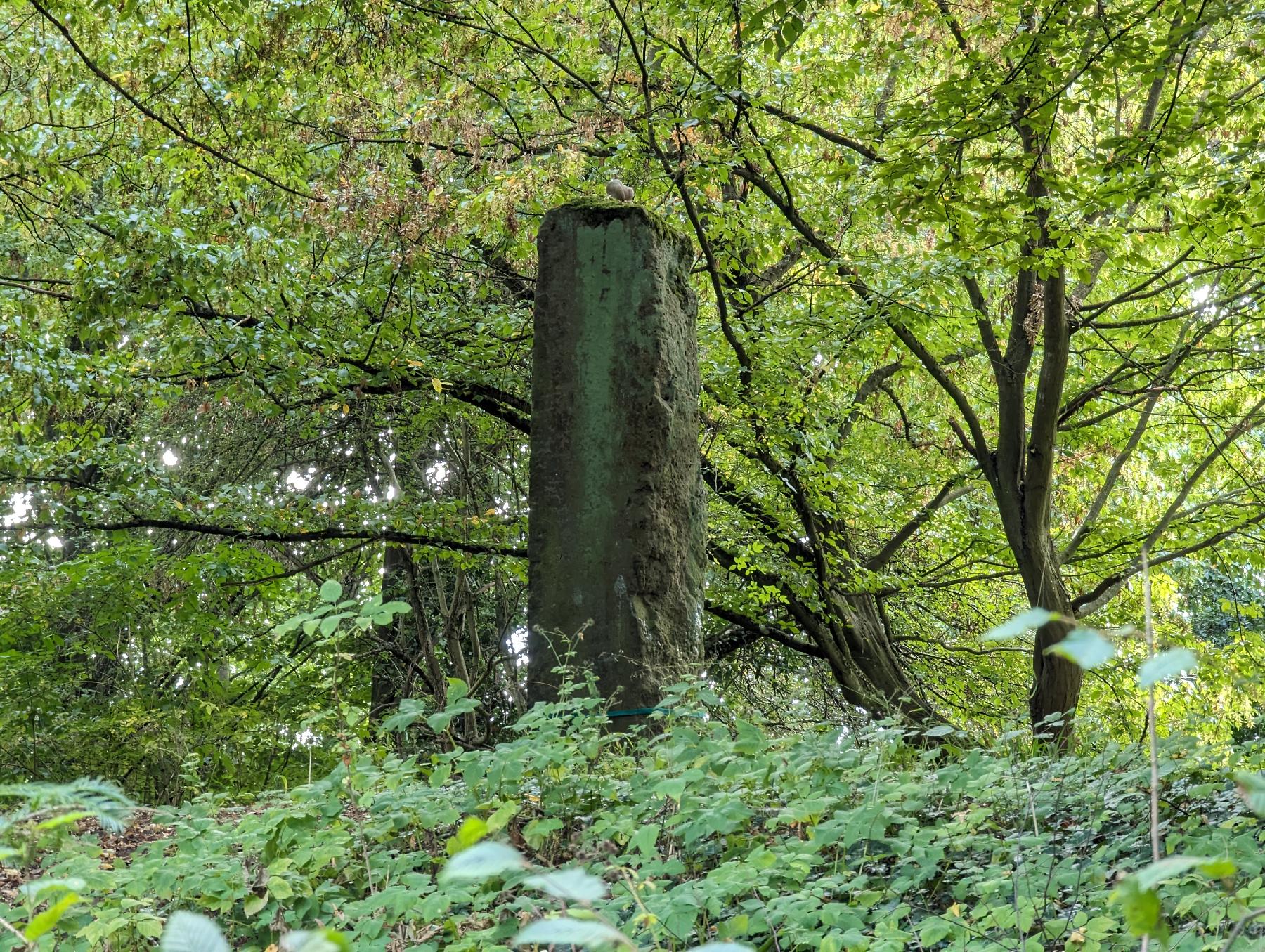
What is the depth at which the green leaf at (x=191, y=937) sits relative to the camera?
3.07 feet

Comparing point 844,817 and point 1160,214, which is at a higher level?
point 1160,214

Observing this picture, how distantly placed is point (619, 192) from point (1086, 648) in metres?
4.57

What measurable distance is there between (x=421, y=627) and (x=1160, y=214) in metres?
8.06

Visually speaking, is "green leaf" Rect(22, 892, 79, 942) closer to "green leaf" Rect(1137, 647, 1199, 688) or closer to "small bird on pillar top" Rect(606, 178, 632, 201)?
"green leaf" Rect(1137, 647, 1199, 688)

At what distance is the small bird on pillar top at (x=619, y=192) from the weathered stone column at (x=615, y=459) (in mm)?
264

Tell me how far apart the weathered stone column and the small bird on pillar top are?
264mm

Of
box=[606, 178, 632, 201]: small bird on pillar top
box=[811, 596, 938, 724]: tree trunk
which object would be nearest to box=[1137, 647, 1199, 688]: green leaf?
box=[606, 178, 632, 201]: small bird on pillar top

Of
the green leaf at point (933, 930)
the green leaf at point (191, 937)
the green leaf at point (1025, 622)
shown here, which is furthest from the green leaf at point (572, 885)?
the green leaf at point (933, 930)

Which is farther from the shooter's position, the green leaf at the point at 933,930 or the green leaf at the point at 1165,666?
the green leaf at the point at 933,930

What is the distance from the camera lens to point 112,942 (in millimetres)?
2918

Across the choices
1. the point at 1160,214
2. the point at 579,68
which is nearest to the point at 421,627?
the point at 579,68

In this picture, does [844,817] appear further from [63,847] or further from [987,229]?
[987,229]

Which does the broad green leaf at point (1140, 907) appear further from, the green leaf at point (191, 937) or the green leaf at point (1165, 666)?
the green leaf at point (191, 937)

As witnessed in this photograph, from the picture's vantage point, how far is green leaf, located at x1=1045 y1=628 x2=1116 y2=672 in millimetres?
932
